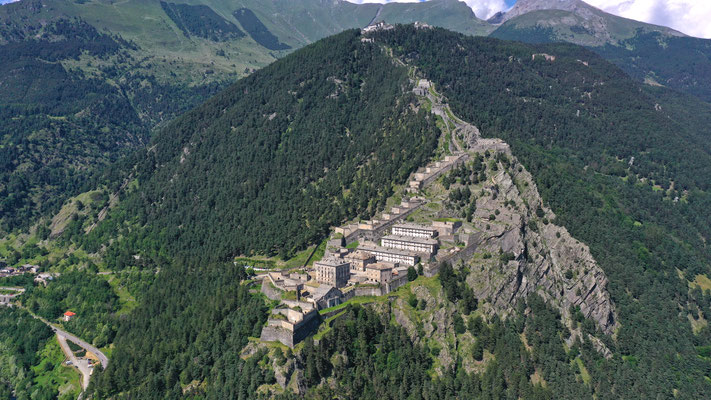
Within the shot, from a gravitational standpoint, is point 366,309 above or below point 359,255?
below

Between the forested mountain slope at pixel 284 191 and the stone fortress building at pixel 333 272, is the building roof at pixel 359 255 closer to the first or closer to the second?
the stone fortress building at pixel 333 272

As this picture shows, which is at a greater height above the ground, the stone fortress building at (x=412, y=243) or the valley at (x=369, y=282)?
the stone fortress building at (x=412, y=243)

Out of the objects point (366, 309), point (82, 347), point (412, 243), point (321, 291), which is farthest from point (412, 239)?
point (82, 347)

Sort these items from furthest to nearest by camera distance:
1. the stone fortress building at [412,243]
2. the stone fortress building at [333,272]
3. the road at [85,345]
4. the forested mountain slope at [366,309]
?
the road at [85,345] < the stone fortress building at [412,243] < the stone fortress building at [333,272] < the forested mountain slope at [366,309]

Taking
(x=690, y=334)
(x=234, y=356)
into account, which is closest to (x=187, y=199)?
(x=234, y=356)

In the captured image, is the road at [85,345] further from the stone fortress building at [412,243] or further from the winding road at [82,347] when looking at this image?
the stone fortress building at [412,243]

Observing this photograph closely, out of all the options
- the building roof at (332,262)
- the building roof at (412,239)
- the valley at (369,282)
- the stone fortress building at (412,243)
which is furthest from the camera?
the building roof at (412,239)

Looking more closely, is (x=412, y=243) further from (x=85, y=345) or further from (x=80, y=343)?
(x=80, y=343)

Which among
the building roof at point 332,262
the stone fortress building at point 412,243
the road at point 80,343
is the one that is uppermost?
the stone fortress building at point 412,243

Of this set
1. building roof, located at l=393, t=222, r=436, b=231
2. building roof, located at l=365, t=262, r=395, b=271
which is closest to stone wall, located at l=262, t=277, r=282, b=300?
building roof, located at l=365, t=262, r=395, b=271

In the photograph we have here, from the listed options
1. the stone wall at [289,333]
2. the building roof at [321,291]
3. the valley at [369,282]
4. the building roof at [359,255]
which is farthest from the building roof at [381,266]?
the stone wall at [289,333]

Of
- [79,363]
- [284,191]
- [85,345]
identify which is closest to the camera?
[79,363]

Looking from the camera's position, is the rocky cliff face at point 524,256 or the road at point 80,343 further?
the road at point 80,343
